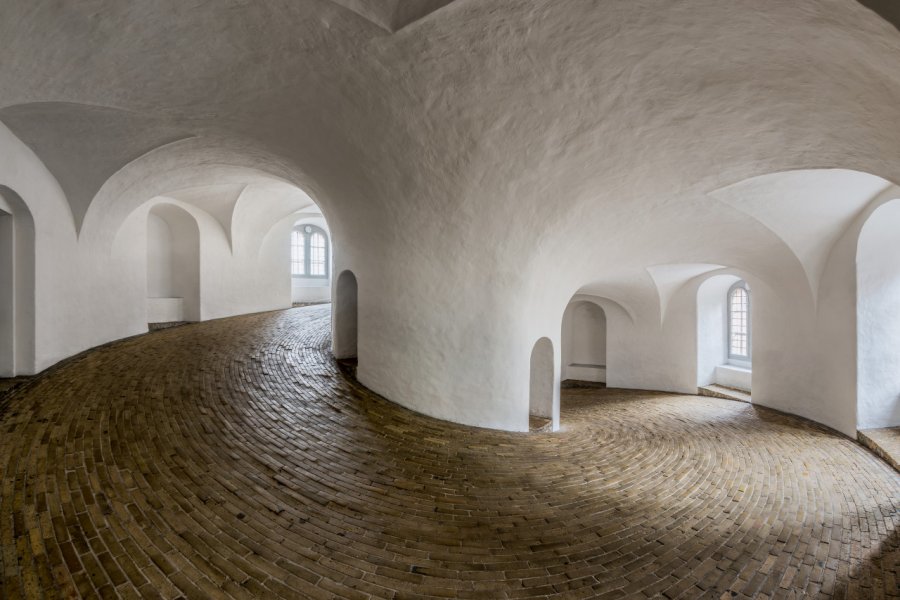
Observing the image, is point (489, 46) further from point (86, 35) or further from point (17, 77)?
point (17, 77)

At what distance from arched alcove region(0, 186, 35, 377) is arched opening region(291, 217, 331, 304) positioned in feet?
37.3

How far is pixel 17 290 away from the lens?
6.23 m

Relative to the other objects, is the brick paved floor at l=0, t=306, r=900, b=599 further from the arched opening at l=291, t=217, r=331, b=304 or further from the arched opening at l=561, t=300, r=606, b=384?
the arched opening at l=291, t=217, r=331, b=304

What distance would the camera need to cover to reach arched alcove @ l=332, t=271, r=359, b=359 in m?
8.38

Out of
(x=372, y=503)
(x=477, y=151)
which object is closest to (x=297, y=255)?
(x=477, y=151)

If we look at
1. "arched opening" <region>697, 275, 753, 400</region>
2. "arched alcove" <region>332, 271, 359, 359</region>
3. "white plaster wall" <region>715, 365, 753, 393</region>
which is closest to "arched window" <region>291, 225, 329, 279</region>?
"arched alcove" <region>332, 271, 359, 359</region>

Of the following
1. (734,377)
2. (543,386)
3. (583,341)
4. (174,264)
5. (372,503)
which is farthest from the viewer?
(583,341)

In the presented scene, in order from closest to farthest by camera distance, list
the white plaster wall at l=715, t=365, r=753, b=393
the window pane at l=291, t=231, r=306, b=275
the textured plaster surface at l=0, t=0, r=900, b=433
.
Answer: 1. the textured plaster surface at l=0, t=0, r=900, b=433
2. the white plaster wall at l=715, t=365, r=753, b=393
3. the window pane at l=291, t=231, r=306, b=275

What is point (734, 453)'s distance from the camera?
6.64 m

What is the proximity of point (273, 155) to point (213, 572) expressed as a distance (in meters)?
6.24

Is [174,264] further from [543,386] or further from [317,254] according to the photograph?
[543,386]

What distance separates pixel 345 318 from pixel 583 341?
10.3 metres

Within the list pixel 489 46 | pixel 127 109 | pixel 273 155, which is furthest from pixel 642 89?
pixel 127 109

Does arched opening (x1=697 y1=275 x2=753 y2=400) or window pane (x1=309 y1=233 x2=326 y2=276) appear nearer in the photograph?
arched opening (x1=697 y1=275 x2=753 y2=400)
